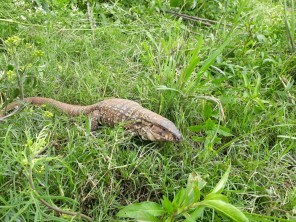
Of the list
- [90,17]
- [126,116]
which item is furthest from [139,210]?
[90,17]

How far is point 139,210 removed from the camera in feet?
7.88

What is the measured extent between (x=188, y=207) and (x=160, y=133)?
0.88 metres

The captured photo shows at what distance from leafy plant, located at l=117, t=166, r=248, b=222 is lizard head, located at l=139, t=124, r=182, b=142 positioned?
0.49 m

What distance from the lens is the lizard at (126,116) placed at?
304 cm

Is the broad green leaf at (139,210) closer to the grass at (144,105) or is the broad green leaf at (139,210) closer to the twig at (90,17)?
the grass at (144,105)

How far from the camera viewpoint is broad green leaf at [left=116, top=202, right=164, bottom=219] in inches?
93.5

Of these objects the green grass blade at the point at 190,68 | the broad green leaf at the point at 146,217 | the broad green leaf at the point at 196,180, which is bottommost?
the broad green leaf at the point at 146,217

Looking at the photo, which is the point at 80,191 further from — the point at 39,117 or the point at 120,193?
the point at 39,117

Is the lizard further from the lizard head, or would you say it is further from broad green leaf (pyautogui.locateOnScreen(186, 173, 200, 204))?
broad green leaf (pyautogui.locateOnScreen(186, 173, 200, 204))

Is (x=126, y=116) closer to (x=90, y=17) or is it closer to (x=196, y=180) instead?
(x=196, y=180)

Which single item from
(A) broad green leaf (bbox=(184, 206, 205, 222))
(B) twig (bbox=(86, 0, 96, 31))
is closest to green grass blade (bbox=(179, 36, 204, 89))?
(A) broad green leaf (bbox=(184, 206, 205, 222))

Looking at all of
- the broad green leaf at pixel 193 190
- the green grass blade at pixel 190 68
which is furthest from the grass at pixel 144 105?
the broad green leaf at pixel 193 190

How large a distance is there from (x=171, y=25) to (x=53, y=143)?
2208 millimetres

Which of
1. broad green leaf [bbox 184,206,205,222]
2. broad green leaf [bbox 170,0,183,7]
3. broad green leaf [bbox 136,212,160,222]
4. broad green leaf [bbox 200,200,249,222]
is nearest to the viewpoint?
broad green leaf [bbox 200,200,249,222]
